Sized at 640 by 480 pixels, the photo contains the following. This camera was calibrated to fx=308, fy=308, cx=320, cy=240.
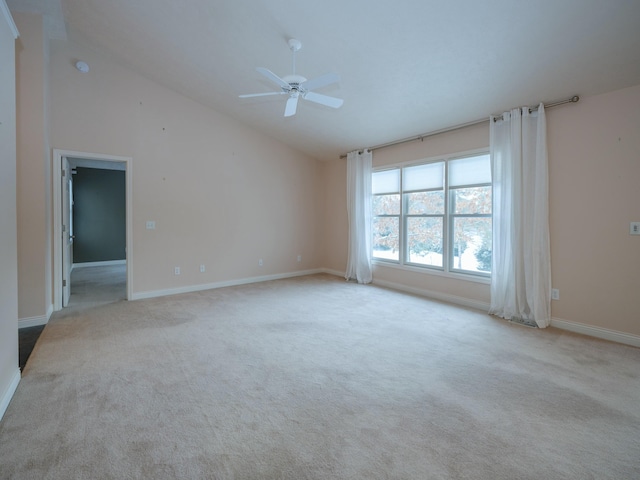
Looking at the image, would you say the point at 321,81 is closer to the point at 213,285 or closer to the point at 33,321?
the point at 213,285

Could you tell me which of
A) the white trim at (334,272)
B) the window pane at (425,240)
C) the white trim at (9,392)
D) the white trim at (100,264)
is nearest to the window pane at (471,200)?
the window pane at (425,240)

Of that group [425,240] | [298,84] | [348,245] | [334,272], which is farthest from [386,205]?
[298,84]

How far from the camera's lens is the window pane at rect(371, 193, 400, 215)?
5.81 m

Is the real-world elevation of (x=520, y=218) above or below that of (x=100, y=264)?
above

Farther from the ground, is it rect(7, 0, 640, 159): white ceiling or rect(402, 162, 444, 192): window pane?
rect(7, 0, 640, 159): white ceiling

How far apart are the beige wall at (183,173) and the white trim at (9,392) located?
8.36 feet

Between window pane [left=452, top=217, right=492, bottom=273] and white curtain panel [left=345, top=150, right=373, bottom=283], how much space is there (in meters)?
1.72

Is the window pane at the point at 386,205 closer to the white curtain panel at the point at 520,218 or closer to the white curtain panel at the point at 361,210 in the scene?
the white curtain panel at the point at 361,210

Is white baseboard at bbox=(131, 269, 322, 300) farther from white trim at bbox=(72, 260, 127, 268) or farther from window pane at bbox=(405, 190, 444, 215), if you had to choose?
white trim at bbox=(72, 260, 127, 268)

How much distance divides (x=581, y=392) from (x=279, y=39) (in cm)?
435

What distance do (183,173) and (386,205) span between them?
12.3 ft

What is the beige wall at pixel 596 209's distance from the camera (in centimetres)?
321

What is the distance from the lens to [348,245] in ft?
21.9

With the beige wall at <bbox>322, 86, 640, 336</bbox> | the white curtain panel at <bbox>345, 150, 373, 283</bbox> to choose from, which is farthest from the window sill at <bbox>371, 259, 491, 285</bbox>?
the beige wall at <bbox>322, 86, 640, 336</bbox>
